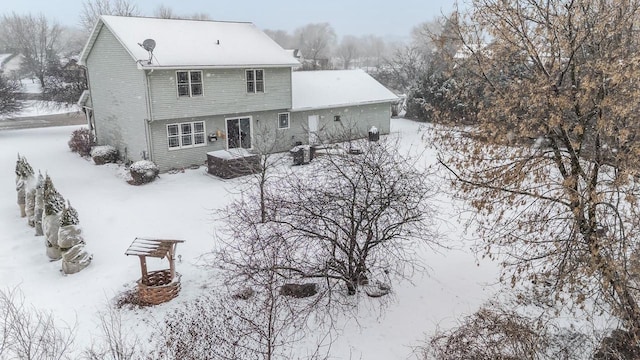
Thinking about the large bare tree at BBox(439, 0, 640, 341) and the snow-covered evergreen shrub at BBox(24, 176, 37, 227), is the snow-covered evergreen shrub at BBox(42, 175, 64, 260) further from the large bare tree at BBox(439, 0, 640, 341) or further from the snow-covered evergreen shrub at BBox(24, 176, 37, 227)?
the large bare tree at BBox(439, 0, 640, 341)

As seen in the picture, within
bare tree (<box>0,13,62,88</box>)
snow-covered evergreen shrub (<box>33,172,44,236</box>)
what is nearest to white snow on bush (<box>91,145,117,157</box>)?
snow-covered evergreen shrub (<box>33,172,44,236</box>)

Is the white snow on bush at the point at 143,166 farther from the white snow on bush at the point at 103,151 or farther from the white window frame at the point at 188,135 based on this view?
the white snow on bush at the point at 103,151

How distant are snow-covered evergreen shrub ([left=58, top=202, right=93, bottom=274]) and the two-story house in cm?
903

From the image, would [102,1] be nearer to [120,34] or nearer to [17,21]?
[120,34]

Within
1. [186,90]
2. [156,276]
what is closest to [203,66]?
[186,90]

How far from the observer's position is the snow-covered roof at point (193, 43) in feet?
66.4

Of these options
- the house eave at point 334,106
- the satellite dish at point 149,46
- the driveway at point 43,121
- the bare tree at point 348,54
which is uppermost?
the bare tree at point 348,54

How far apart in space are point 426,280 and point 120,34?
700 inches

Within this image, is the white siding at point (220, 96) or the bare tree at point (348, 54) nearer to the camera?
the white siding at point (220, 96)

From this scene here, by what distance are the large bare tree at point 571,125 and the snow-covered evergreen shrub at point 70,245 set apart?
31.9 ft

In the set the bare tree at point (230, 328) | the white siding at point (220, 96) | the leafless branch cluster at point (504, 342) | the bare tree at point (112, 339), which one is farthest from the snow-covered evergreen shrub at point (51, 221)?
the leafless branch cluster at point (504, 342)

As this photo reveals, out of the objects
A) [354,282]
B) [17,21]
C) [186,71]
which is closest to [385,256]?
[354,282]

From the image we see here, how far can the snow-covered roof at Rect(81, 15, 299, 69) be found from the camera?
20250 mm

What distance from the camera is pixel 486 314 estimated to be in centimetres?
841
